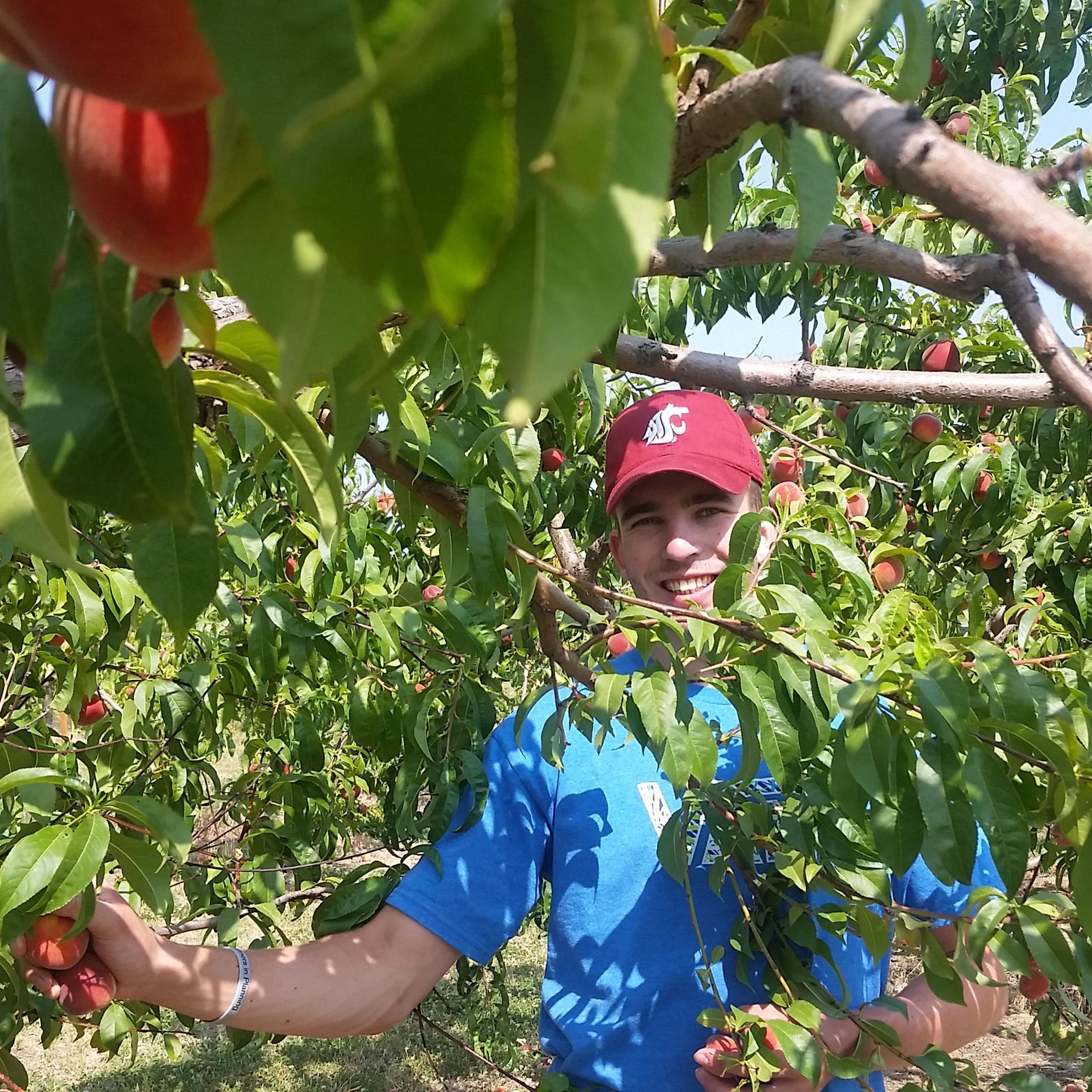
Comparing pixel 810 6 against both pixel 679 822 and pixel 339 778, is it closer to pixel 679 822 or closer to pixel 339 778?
pixel 679 822

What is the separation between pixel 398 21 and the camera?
0.23 m

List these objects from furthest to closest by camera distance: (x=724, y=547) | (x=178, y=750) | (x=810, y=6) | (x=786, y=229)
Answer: (x=178, y=750)
(x=724, y=547)
(x=786, y=229)
(x=810, y=6)

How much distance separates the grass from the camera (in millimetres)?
3941

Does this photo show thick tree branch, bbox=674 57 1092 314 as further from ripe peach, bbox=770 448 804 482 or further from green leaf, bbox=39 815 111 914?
ripe peach, bbox=770 448 804 482

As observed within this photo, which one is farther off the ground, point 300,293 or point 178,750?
point 178,750

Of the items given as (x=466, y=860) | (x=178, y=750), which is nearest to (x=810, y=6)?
(x=466, y=860)

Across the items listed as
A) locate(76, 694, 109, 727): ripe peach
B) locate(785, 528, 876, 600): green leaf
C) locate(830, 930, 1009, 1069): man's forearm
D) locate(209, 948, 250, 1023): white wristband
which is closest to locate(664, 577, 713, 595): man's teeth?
locate(785, 528, 876, 600): green leaf

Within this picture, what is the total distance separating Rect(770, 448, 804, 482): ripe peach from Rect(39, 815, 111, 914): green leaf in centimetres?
211

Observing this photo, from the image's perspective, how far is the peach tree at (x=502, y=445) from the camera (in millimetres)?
242

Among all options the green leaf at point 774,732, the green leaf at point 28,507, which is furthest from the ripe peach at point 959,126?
the green leaf at point 28,507

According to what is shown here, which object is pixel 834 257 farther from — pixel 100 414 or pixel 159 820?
pixel 159 820

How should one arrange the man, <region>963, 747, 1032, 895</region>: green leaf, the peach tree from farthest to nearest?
the man < <region>963, 747, 1032, 895</region>: green leaf < the peach tree

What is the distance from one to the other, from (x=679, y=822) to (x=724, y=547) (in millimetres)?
636

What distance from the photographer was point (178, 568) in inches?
21.8
